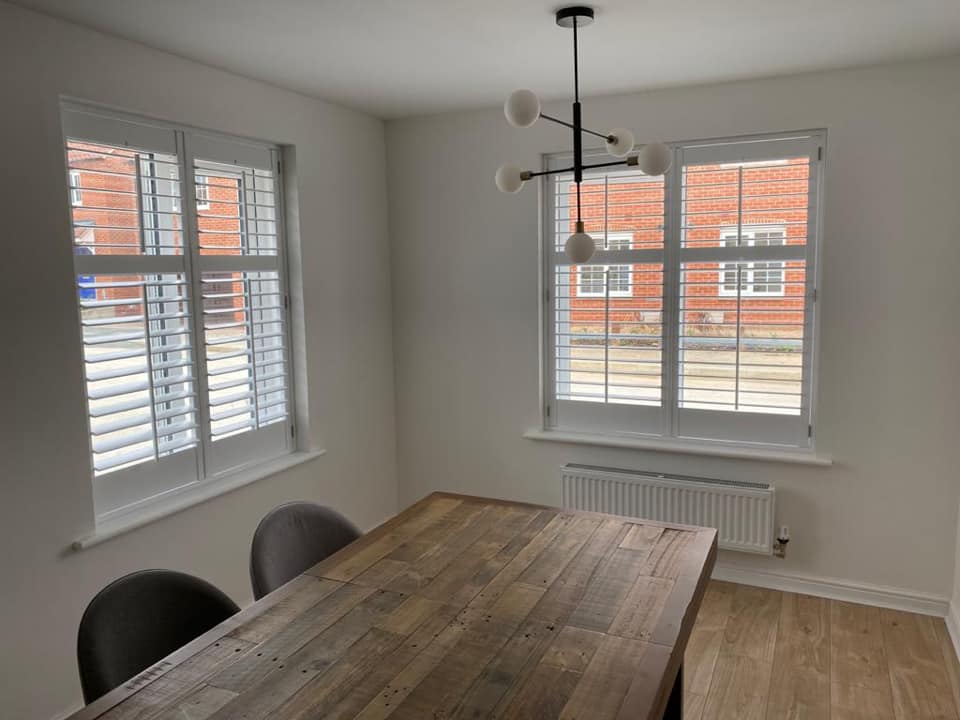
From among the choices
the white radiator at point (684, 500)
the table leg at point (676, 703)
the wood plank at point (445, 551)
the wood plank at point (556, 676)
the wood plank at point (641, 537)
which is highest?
the wood plank at point (445, 551)

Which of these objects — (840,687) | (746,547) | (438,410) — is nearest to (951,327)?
(746,547)

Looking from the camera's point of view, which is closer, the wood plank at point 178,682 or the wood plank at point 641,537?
the wood plank at point 178,682

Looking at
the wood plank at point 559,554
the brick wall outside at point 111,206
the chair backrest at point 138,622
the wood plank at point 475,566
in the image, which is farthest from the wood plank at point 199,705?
the brick wall outside at point 111,206

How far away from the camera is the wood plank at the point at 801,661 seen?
105 inches

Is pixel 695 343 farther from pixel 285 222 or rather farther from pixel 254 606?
pixel 254 606

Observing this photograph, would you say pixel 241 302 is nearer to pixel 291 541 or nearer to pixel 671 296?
pixel 291 541

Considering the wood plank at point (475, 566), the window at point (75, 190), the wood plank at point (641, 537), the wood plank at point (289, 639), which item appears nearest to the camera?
the wood plank at point (289, 639)

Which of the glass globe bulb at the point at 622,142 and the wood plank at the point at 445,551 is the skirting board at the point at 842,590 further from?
the glass globe bulb at the point at 622,142

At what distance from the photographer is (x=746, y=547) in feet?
11.7

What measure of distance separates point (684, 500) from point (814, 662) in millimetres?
929

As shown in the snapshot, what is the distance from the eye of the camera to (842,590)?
137 inches

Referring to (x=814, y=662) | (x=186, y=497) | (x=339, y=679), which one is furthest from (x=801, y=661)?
(x=186, y=497)

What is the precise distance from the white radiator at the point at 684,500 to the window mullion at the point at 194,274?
1.84 m

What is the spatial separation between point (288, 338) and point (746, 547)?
98.5 inches
